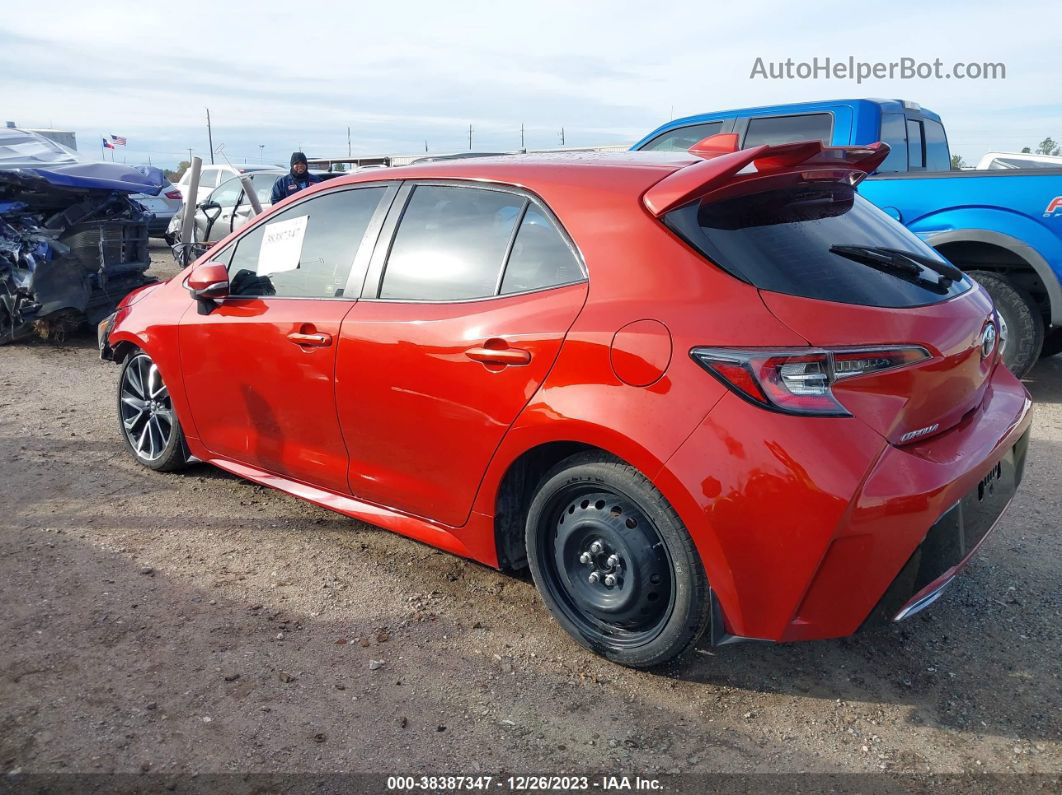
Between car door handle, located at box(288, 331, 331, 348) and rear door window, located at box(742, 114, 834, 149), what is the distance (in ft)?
15.0

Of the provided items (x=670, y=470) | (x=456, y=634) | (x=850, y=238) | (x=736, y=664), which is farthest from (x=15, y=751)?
(x=850, y=238)

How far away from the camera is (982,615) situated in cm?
319

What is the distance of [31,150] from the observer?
29.0ft

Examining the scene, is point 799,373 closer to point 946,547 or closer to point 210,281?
point 946,547

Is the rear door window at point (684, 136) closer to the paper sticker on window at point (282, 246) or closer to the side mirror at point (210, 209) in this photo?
the paper sticker on window at point (282, 246)

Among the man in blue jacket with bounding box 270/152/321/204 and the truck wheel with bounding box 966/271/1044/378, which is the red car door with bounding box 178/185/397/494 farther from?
the man in blue jacket with bounding box 270/152/321/204

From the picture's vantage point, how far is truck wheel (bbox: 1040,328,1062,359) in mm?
6700

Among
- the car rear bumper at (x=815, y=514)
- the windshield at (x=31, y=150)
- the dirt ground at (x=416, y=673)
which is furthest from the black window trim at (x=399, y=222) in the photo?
the windshield at (x=31, y=150)

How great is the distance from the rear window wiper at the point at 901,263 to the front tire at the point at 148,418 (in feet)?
11.1

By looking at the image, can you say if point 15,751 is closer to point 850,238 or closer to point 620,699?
point 620,699

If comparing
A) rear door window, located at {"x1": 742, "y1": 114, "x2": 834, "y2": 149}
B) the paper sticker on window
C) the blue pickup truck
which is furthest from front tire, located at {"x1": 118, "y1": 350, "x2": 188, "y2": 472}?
rear door window, located at {"x1": 742, "y1": 114, "x2": 834, "y2": 149}

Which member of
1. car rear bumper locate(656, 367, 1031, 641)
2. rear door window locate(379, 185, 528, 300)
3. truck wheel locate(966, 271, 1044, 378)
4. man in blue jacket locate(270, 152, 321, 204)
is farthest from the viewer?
man in blue jacket locate(270, 152, 321, 204)

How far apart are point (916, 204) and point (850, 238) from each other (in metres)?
3.91

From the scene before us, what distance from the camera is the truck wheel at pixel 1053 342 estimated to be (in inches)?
264
